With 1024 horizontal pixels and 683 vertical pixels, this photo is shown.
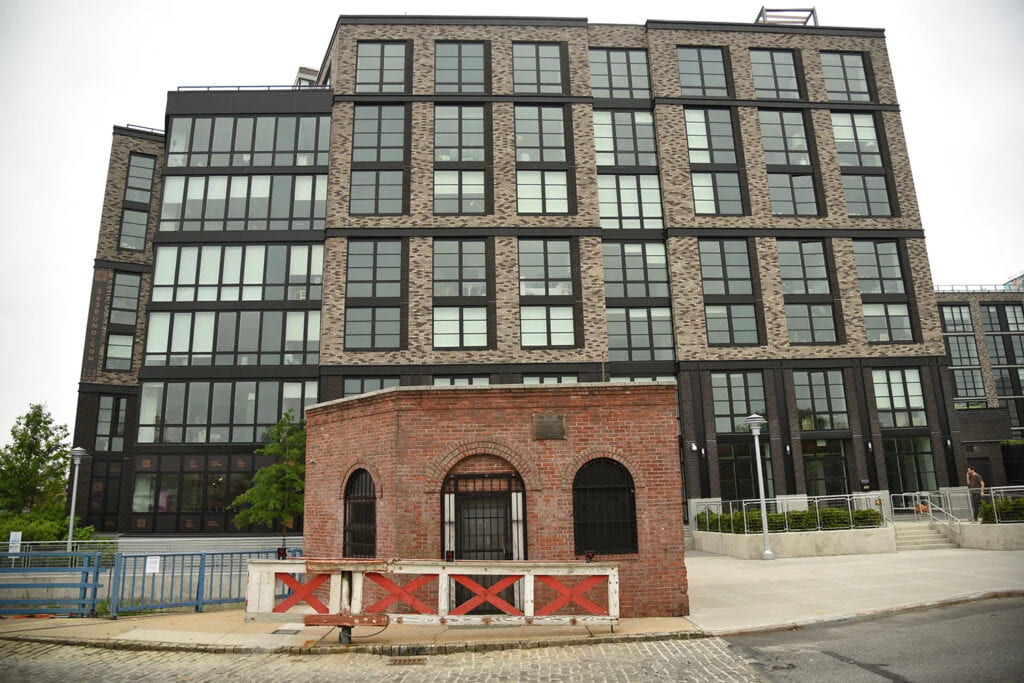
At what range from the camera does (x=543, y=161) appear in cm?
3616

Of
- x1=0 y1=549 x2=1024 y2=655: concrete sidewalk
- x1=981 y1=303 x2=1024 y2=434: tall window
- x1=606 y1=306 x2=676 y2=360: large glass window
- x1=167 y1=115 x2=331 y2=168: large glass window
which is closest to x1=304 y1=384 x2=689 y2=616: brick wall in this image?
x1=0 y1=549 x2=1024 y2=655: concrete sidewalk

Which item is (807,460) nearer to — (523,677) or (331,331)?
(331,331)

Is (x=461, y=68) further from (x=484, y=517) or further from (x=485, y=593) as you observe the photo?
(x=485, y=593)

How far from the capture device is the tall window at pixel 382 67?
3694 centimetres

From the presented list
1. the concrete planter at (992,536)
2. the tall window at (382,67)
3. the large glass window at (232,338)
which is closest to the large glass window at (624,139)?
the tall window at (382,67)

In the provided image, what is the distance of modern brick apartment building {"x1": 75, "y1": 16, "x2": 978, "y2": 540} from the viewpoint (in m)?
33.1

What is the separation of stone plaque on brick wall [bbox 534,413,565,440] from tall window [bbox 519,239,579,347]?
20586 millimetres

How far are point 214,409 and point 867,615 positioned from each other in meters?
28.7

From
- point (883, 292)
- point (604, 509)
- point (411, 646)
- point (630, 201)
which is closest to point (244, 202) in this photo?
point (630, 201)

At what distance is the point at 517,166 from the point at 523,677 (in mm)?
30358

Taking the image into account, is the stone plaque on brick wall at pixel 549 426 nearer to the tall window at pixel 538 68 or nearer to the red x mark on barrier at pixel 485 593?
the red x mark on barrier at pixel 485 593

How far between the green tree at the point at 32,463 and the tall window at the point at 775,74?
4024cm

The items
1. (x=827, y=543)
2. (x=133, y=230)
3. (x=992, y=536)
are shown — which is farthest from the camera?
(x=133, y=230)

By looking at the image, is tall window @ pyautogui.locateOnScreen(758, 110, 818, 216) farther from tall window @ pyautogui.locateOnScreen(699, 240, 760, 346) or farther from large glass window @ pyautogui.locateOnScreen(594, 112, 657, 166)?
large glass window @ pyautogui.locateOnScreen(594, 112, 657, 166)
